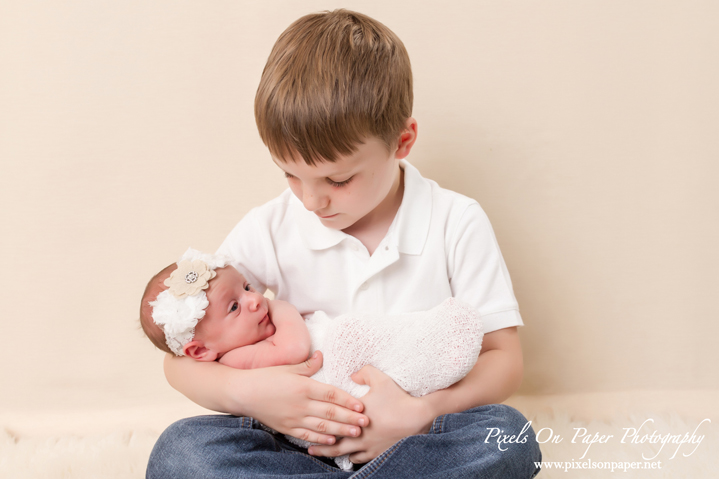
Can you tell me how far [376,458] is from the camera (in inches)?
37.1

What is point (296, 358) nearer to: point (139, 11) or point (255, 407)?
point (255, 407)

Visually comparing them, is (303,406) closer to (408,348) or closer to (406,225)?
(408,348)

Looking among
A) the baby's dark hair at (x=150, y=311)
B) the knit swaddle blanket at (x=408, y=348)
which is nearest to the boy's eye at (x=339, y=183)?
the knit swaddle blanket at (x=408, y=348)

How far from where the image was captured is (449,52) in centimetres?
145

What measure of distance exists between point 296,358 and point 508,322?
411mm

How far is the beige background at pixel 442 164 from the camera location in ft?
4.71

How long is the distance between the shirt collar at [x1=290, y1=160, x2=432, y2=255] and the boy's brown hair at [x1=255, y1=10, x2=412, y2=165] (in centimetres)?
17

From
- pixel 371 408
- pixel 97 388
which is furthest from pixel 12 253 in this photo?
pixel 371 408

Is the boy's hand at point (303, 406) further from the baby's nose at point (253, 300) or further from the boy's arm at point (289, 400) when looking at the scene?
the baby's nose at point (253, 300)

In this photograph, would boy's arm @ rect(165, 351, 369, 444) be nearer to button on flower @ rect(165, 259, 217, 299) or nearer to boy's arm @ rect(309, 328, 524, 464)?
boy's arm @ rect(309, 328, 524, 464)

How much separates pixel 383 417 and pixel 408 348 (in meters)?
0.12

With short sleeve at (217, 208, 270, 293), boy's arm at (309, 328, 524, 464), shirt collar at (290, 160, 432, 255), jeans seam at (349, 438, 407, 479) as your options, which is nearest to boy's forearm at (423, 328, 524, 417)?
boy's arm at (309, 328, 524, 464)

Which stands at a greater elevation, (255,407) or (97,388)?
(255,407)


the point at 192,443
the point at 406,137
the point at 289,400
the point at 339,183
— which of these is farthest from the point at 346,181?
the point at 192,443
